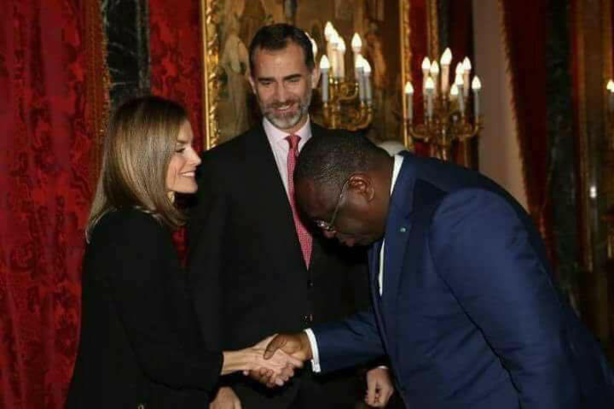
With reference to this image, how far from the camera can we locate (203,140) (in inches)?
240

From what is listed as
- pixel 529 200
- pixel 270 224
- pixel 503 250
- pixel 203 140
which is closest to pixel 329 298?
pixel 270 224

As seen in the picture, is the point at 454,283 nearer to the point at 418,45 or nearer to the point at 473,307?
the point at 473,307

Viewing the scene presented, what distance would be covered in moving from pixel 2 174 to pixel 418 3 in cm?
478

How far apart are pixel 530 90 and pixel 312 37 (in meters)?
3.22

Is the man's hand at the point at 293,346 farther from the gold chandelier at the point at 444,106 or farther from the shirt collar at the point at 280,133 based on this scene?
the gold chandelier at the point at 444,106

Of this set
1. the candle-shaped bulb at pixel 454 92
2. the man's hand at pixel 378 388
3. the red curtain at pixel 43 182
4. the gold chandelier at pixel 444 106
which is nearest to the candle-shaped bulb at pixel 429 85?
the gold chandelier at pixel 444 106

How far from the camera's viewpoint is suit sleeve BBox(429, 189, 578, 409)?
8.11ft

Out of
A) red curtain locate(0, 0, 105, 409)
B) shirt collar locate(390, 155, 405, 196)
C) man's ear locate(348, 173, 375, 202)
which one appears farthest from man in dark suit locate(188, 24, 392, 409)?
man's ear locate(348, 173, 375, 202)

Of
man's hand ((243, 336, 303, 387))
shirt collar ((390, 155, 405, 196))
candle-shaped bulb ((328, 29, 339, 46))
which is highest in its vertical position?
candle-shaped bulb ((328, 29, 339, 46))

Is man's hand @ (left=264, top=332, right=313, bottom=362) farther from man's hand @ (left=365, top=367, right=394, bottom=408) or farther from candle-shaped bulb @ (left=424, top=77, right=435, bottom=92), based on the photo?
candle-shaped bulb @ (left=424, top=77, right=435, bottom=92)

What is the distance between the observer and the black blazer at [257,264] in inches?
160

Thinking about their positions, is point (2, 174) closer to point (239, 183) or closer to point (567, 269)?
point (239, 183)

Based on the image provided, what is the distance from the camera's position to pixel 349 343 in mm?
3705

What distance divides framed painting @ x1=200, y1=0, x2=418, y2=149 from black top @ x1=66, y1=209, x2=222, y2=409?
3107mm
